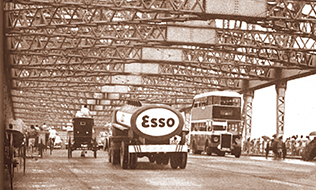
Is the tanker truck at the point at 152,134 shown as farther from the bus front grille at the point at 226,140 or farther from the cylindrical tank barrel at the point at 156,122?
the bus front grille at the point at 226,140

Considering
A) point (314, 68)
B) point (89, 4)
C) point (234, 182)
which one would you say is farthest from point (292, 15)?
point (234, 182)

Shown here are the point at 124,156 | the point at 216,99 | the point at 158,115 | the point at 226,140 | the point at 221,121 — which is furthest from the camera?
the point at 226,140

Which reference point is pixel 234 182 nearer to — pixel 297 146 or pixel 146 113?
pixel 146 113

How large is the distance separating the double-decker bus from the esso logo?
1844cm

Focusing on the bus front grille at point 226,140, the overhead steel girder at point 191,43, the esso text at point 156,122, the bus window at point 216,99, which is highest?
the overhead steel girder at point 191,43

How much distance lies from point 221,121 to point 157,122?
19.3m

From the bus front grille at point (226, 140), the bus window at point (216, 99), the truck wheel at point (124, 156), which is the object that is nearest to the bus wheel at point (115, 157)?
the truck wheel at point (124, 156)

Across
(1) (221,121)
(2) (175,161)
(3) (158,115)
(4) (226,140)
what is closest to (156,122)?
(3) (158,115)

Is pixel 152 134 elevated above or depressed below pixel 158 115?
below

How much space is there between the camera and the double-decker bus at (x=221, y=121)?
37.2 meters

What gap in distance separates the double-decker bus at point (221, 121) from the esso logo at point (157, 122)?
1844 centimetres

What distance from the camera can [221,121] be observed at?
37469 millimetres

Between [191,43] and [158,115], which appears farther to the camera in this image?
[191,43]

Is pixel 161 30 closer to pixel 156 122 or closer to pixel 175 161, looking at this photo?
pixel 175 161
